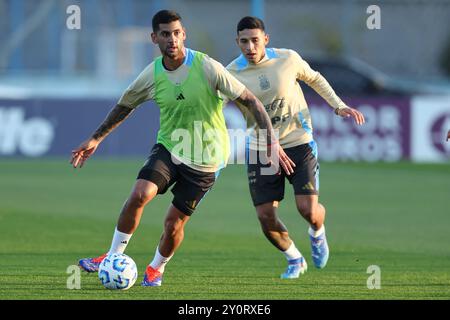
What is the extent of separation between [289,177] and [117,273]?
2292 mm

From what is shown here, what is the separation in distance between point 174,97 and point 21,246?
3898mm

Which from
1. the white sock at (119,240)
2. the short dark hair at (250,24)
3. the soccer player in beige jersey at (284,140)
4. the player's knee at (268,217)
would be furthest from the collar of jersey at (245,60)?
the white sock at (119,240)

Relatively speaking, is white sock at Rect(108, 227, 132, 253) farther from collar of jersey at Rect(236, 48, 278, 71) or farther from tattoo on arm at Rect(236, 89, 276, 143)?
collar of jersey at Rect(236, 48, 278, 71)

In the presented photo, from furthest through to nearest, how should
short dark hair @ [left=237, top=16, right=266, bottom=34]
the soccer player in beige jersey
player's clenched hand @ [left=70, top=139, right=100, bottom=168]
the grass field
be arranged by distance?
the soccer player in beige jersey → short dark hair @ [left=237, top=16, right=266, bottom=34] → player's clenched hand @ [left=70, top=139, right=100, bottom=168] → the grass field

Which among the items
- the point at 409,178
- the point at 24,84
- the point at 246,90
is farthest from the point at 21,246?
the point at 24,84

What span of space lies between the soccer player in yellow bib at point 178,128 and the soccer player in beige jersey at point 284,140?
850 millimetres

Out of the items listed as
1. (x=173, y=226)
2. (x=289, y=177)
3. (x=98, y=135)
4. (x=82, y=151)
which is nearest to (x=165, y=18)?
(x=98, y=135)

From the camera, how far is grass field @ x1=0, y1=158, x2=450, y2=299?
9.23 m

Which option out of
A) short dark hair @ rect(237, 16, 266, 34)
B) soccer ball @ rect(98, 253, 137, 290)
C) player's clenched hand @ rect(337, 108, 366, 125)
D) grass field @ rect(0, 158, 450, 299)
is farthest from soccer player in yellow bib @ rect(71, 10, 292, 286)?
player's clenched hand @ rect(337, 108, 366, 125)

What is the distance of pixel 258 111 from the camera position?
30.2 ft

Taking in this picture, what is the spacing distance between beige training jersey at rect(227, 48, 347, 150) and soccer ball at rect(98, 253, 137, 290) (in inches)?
80.6

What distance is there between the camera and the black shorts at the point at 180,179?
9.32 meters

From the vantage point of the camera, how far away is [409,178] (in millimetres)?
23172
